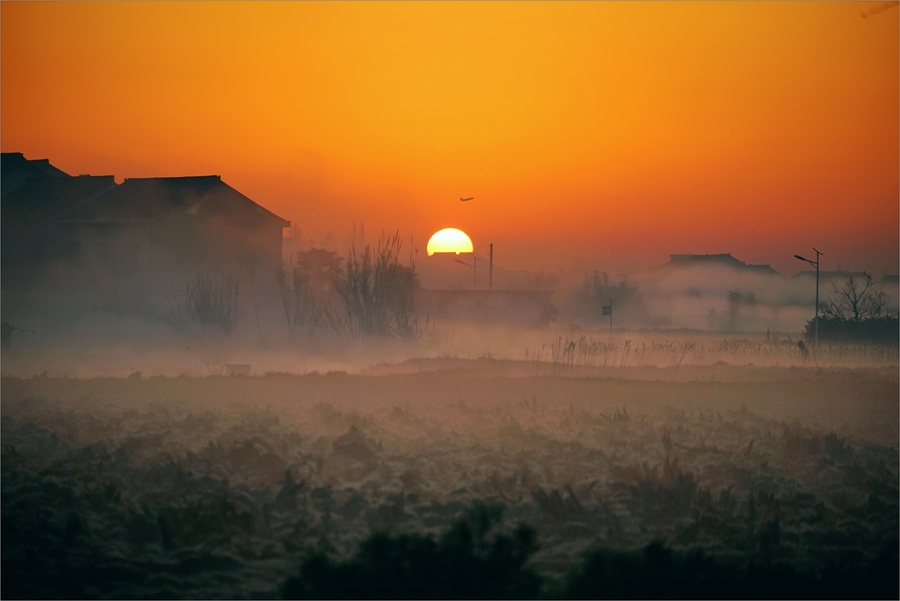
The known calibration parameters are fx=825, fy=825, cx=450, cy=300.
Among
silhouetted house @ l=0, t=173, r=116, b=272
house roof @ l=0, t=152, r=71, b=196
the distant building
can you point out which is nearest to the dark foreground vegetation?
the distant building

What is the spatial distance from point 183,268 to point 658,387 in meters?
14.6

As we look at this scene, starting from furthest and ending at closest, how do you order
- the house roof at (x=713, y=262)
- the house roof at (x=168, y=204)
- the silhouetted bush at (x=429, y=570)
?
the house roof at (x=713, y=262) < the house roof at (x=168, y=204) < the silhouetted bush at (x=429, y=570)

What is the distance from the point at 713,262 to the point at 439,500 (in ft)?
217

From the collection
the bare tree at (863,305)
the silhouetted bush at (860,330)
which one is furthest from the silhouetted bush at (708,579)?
the bare tree at (863,305)

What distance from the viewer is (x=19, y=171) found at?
2619 centimetres

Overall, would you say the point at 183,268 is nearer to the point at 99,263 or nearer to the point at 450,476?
the point at 99,263

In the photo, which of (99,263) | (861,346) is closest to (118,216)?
(99,263)

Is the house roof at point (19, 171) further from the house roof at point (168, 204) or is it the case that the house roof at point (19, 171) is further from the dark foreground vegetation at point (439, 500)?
the dark foreground vegetation at point (439, 500)

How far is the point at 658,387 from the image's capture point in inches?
438

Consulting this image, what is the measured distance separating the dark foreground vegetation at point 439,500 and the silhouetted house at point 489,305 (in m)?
23.1

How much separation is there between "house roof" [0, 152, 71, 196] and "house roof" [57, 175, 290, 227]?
4204mm

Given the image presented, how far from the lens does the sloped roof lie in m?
23.4

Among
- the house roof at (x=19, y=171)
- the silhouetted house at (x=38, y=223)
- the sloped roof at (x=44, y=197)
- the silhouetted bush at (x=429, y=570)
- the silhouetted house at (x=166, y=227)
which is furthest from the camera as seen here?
the house roof at (x=19, y=171)

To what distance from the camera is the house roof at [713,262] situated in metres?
67.8
